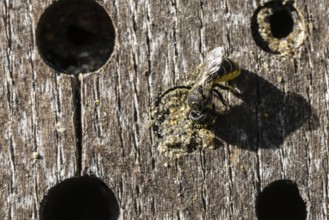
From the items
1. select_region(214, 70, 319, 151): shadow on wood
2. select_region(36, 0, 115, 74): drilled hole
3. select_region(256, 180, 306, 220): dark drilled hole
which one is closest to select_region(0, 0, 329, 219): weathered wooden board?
select_region(214, 70, 319, 151): shadow on wood

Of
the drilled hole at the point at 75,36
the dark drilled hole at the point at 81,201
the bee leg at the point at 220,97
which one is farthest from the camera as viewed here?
the dark drilled hole at the point at 81,201

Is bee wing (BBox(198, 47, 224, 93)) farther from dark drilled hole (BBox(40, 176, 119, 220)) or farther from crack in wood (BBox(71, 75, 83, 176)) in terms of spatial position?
dark drilled hole (BBox(40, 176, 119, 220))

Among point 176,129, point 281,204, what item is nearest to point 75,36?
point 176,129

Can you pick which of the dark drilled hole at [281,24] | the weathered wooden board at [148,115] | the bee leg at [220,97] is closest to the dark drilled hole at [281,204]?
the weathered wooden board at [148,115]

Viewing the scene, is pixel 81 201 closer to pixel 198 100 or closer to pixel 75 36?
pixel 75 36

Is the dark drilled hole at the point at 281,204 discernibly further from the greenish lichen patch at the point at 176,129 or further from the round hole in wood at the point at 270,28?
the round hole in wood at the point at 270,28

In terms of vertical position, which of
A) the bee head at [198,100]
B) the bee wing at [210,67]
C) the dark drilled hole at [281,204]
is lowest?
the dark drilled hole at [281,204]

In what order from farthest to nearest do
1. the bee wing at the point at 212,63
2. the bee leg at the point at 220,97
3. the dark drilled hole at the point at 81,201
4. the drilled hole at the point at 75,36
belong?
the dark drilled hole at the point at 81,201, the drilled hole at the point at 75,36, the bee leg at the point at 220,97, the bee wing at the point at 212,63
